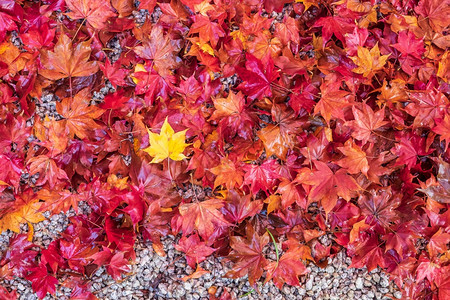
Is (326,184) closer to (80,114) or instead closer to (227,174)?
(227,174)

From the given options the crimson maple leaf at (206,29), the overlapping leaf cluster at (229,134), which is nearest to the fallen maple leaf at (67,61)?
the overlapping leaf cluster at (229,134)

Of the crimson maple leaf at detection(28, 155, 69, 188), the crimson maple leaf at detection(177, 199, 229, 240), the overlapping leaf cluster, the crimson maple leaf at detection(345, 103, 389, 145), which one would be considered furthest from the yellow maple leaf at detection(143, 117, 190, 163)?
the crimson maple leaf at detection(345, 103, 389, 145)

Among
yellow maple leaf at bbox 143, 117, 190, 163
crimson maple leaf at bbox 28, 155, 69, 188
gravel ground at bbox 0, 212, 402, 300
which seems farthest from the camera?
gravel ground at bbox 0, 212, 402, 300

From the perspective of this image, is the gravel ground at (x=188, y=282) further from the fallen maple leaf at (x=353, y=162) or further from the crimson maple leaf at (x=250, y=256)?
the fallen maple leaf at (x=353, y=162)

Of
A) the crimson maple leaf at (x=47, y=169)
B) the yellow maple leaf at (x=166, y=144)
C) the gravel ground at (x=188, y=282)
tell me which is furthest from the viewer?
the gravel ground at (x=188, y=282)

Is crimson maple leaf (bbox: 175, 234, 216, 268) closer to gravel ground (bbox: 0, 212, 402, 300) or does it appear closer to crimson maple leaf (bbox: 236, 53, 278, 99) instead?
gravel ground (bbox: 0, 212, 402, 300)

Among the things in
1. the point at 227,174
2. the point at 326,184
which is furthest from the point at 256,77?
the point at 326,184

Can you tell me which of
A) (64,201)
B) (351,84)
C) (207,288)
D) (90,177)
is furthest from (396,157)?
(64,201)
